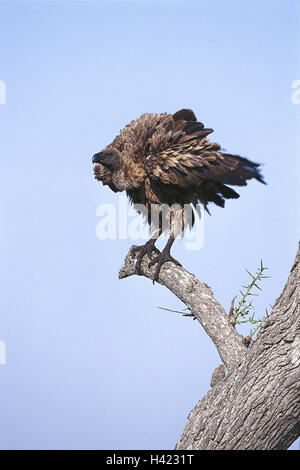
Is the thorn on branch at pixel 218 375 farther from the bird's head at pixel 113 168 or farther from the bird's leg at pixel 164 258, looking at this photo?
the bird's head at pixel 113 168

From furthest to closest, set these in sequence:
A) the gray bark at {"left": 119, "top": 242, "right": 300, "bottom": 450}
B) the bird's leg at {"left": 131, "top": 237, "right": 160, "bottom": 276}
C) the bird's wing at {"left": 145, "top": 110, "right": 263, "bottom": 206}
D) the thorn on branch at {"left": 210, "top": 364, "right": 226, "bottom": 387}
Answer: the bird's leg at {"left": 131, "top": 237, "right": 160, "bottom": 276}, the bird's wing at {"left": 145, "top": 110, "right": 263, "bottom": 206}, the thorn on branch at {"left": 210, "top": 364, "right": 226, "bottom": 387}, the gray bark at {"left": 119, "top": 242, "right": 300, "bottom": 450}

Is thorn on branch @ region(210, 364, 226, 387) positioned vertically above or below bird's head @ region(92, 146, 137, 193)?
below

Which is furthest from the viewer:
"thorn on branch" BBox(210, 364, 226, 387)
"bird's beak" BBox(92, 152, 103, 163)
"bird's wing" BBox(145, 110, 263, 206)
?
"bird's beak" BBox(92, 152, 103, 163)

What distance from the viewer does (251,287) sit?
3.62 metres

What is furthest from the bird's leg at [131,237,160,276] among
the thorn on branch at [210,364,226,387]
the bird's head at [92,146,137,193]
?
the thorn on branch at [210,364,226,387]

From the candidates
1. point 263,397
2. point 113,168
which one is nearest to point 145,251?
point 113,168

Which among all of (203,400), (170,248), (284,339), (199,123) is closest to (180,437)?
(203,400)

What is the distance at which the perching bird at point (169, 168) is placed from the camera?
3615 mm

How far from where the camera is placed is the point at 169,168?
3621mm

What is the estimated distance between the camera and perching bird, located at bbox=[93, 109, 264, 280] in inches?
142

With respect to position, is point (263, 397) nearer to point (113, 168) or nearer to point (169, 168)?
point (169, 168)

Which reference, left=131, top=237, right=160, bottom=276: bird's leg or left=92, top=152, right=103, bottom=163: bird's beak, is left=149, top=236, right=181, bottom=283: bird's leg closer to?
left=131, top=237, right=160, bottom=276: bird's leg

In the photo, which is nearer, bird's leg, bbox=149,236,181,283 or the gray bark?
the gray bark

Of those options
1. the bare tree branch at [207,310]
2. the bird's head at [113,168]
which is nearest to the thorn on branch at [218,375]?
the bare tree branch at [207,310]
